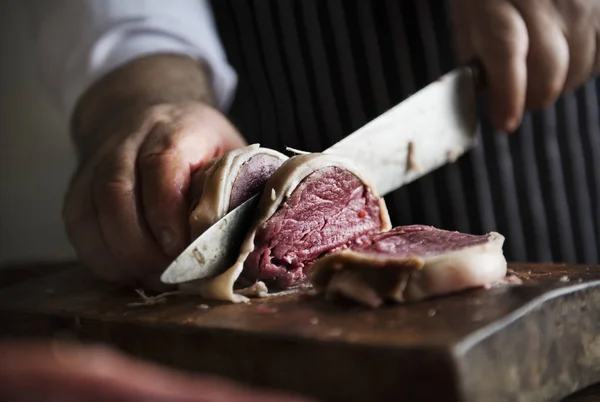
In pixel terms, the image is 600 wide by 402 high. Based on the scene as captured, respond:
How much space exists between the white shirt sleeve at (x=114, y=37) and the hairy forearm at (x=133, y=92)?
6 cm

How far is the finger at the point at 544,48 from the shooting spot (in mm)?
1852

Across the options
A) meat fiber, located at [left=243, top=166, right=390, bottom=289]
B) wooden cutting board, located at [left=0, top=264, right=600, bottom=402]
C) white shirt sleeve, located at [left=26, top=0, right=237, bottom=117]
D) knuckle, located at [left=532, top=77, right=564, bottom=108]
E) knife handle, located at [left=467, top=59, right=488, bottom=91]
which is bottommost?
wooden cutting board, located at [left=0, top=264, right=600, bottom=402]

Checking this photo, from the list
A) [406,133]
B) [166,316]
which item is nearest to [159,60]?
[406,133]

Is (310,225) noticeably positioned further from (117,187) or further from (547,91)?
(547,91)

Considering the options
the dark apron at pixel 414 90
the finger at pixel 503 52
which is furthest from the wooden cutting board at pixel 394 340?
the dark apron at pixel 414 90

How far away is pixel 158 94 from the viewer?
2047mm

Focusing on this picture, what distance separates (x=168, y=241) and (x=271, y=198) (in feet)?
0.81

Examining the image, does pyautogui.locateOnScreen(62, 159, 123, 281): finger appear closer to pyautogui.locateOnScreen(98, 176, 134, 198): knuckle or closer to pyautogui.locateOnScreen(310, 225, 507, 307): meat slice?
pyautogui.locateOnScreen(98, 176, 134, 198): knuckle

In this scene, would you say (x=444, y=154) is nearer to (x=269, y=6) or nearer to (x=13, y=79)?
(x=269, y=6)

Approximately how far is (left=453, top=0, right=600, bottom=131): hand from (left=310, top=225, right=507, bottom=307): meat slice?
1.98ft

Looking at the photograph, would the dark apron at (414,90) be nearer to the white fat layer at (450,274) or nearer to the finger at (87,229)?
the finger at (87,229)

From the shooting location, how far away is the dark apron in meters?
2.34

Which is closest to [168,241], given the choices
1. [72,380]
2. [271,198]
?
[271,198]

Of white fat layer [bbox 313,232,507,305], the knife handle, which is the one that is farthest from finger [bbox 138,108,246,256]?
the knife handle
